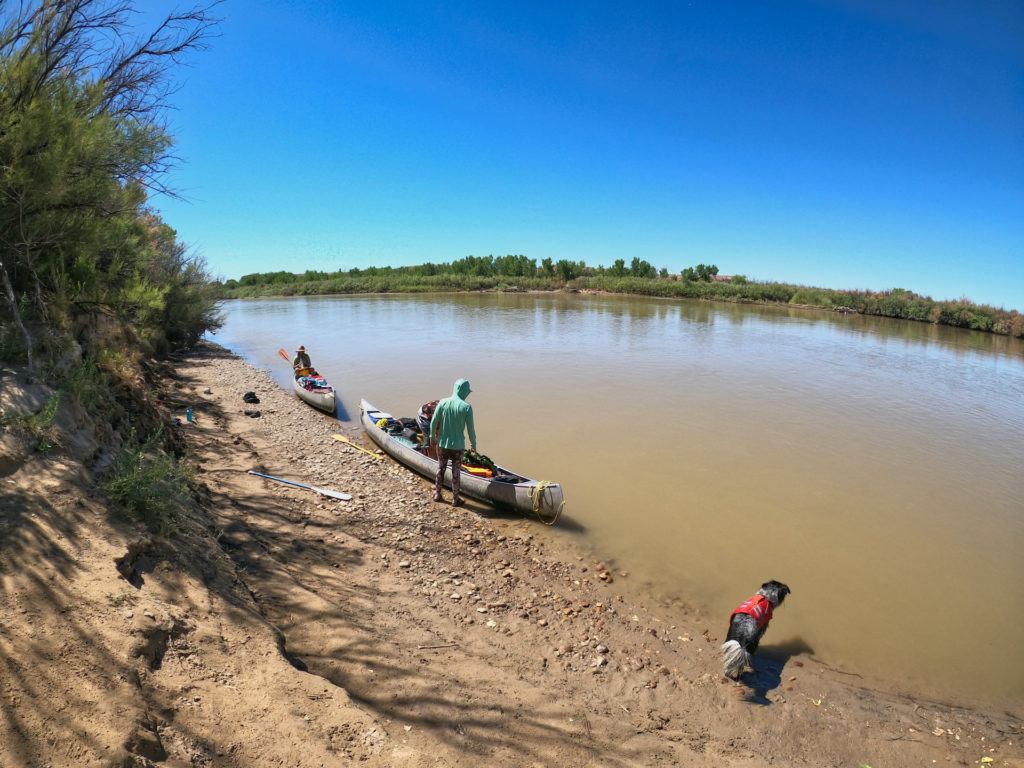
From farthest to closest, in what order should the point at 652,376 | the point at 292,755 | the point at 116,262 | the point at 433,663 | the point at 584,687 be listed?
the point at 652,376 < the point at 116,262 < the point at 584,687 < the point at 433,663 < the point at 292,755

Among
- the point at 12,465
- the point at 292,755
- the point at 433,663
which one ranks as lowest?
the point at 433,663

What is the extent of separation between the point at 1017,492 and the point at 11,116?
17.1m

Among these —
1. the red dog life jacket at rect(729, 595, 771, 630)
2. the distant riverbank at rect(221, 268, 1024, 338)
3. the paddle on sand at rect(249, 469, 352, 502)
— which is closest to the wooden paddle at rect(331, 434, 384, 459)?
the paddle on sand at rect(249, 469, 352, 502)

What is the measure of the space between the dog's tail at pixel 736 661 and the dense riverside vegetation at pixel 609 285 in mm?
50765

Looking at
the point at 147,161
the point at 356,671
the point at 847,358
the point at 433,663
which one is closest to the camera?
the point at 356,671

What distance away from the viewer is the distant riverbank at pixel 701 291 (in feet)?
141

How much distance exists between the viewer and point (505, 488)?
7836 millimetres

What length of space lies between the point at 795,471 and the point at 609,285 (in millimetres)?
67464

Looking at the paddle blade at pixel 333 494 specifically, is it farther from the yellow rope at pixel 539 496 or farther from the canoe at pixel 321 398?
the canoe at pixel 321 398

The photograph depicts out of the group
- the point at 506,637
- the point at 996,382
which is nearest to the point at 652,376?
the point at 996,382

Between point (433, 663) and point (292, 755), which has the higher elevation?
point (292, 755)

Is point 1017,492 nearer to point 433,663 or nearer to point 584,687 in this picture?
point 584,687

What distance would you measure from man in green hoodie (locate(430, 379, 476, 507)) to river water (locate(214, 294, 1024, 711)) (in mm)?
1802

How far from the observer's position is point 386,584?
5.41 m
